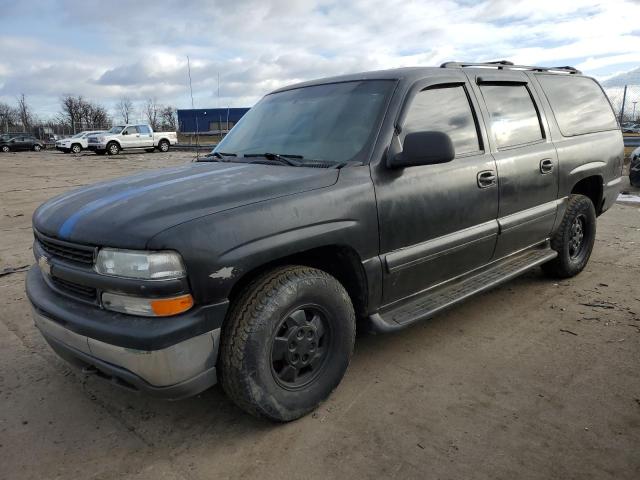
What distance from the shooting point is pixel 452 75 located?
3.42m

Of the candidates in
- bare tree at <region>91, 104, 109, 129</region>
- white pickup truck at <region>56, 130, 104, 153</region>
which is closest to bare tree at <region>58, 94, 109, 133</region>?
bare tree at <region>91, 104, 109, 129</region>

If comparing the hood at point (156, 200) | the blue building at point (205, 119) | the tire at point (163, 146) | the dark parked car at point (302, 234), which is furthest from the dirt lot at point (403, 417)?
the blue building at point (205, 119)

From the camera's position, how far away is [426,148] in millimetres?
2703

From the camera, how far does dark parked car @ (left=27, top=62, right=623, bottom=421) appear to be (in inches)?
84.9

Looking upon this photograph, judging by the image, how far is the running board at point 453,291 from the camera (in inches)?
116

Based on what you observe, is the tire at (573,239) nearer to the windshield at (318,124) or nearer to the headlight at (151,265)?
the windshield at (318,124)

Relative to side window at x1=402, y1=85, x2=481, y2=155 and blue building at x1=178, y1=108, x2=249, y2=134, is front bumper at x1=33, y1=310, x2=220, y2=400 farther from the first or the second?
blue building at x1=178, y1=108, x2=249, y2=134

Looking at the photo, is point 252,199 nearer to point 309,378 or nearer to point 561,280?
point 309,378

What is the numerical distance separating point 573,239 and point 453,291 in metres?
1.95

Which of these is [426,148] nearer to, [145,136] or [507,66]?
[507,66]

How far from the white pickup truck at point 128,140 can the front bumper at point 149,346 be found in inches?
1172

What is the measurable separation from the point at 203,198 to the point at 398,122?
129 centimetres

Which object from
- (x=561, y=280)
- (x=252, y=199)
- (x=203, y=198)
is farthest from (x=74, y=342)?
(x=561, y=280)

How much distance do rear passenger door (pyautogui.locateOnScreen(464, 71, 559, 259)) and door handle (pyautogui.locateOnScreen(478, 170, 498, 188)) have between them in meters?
0.08
